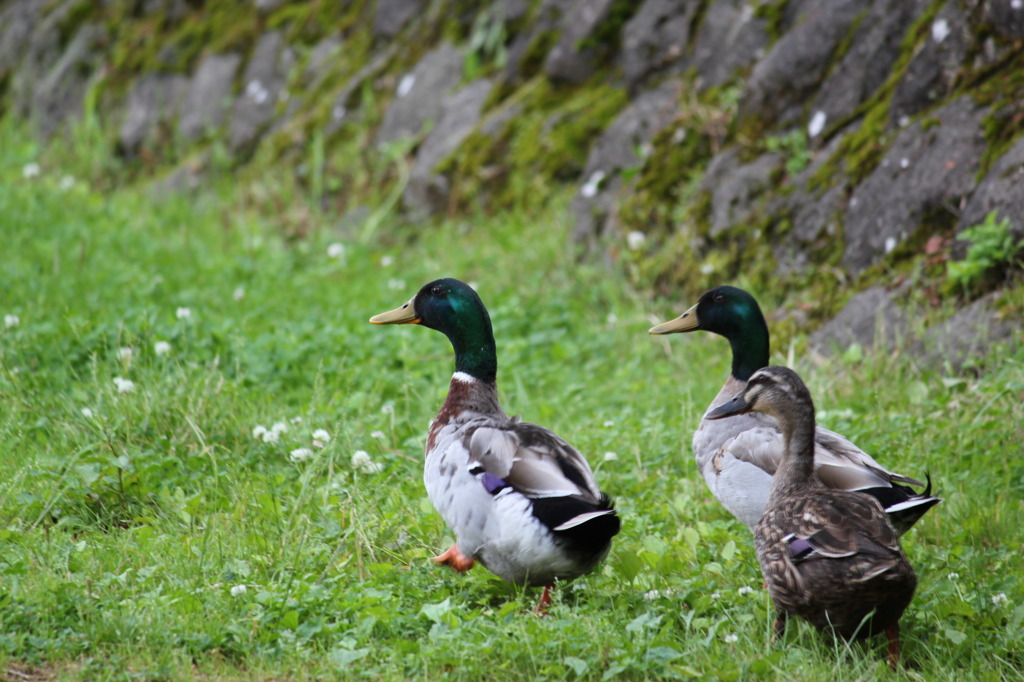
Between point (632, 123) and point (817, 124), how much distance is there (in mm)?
1756

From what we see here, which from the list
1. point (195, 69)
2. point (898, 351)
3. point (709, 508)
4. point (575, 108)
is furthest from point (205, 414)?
point (195, 69)

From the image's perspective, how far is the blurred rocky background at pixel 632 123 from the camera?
6297 millimetres

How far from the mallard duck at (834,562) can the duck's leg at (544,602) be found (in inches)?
29.0

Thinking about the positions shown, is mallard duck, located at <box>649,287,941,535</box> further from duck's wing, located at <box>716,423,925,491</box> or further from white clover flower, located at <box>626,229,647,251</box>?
white clover flower, located at <box>626,229,647,251</box>

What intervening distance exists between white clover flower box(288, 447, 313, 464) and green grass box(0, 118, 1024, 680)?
0.25 feet

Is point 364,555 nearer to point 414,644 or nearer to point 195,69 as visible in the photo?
point 414,644

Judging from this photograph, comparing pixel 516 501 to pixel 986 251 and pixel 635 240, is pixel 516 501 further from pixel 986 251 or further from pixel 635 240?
pixel 635 240

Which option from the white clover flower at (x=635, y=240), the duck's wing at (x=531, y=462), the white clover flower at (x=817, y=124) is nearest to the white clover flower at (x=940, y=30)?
the white clover flower at (x=817, y=124)

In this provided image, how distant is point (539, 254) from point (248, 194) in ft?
12.8

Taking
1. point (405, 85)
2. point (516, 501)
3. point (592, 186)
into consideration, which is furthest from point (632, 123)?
point (516, 501)

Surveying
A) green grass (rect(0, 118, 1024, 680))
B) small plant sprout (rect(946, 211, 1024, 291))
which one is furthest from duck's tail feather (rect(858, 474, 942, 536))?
small plant sprout (rect(946, 211, 1024, 291))

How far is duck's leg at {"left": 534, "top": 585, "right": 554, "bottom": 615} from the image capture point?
357 centimetres

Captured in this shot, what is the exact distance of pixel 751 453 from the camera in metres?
4.29

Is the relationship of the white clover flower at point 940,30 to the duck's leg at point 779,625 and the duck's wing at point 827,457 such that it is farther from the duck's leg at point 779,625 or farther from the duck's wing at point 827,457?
the duck's leg at point 779,625
